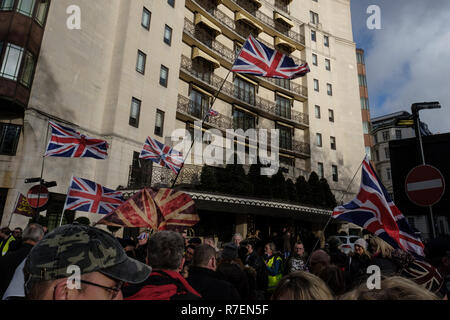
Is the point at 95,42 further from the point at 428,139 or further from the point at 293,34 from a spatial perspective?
the point at 293,34

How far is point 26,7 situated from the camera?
1491 cm

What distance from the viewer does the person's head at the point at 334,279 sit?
3002mm

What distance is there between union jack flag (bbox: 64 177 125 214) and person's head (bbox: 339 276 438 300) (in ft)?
28.0

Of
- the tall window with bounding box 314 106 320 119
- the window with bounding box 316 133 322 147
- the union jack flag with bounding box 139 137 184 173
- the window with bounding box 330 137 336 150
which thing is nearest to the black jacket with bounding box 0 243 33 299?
the union jack flag with bounding box 139 137 184 173

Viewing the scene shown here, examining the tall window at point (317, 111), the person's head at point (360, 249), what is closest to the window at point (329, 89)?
the tall window at point (317, 111)

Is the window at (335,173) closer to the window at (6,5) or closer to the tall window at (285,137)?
the tall window at (285,137)

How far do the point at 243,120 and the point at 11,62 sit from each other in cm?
1771

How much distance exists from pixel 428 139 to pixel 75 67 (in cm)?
1798

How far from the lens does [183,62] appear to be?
73.8ft

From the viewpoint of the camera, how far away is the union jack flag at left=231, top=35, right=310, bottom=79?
9461mm

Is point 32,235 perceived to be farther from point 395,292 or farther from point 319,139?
point 319,139

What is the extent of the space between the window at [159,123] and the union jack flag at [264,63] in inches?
448

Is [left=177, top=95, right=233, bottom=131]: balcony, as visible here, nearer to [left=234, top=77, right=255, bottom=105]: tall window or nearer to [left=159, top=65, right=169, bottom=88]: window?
[left=159, top=65, right=169, bottom=88]: window
